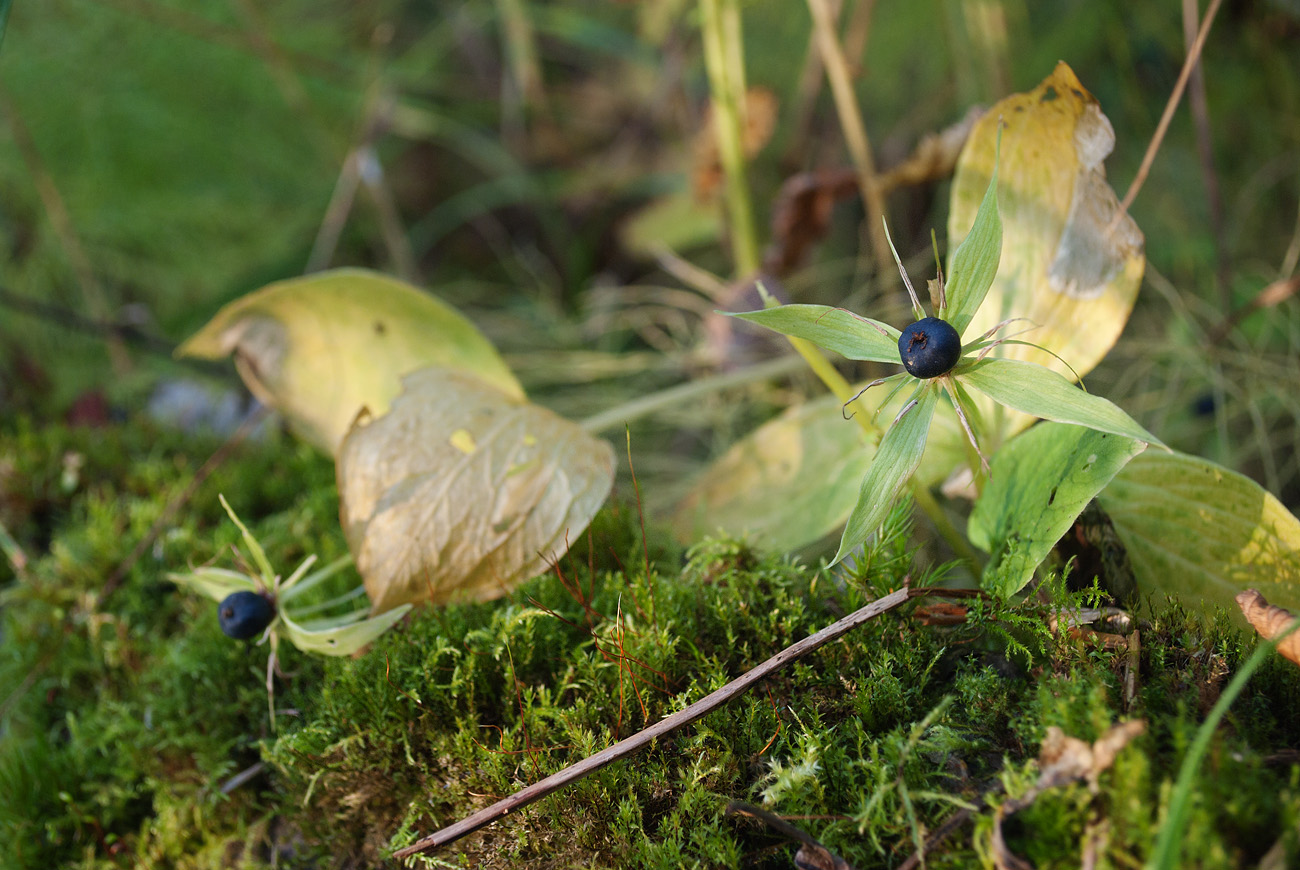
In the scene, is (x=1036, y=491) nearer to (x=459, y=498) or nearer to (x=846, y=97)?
(x=459, y=498)

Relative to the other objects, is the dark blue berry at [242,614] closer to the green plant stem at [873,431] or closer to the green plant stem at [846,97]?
the green plant stem at [873,431]

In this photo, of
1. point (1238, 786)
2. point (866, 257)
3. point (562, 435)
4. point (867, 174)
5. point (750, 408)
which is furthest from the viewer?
point (866, 257)

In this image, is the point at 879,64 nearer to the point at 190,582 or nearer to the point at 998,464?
the point at 998,464

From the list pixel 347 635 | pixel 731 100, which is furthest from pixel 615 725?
pixel 731 100

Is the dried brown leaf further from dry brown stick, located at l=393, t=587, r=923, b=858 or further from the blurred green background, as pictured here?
the blurred green background

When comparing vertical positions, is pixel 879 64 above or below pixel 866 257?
above

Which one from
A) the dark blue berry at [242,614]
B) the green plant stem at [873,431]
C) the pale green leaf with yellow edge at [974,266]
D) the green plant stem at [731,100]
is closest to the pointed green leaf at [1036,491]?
the green plant stem at [873,431]

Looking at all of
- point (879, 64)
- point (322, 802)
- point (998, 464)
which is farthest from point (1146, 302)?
point (322, 802)
